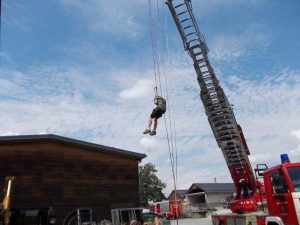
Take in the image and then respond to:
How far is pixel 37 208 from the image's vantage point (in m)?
22.2

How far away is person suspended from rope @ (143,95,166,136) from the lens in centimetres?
1264

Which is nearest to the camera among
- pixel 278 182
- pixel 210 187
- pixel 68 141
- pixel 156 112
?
pixel 278 182

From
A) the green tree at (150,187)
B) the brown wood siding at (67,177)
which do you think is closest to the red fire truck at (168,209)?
the brown wood siding at (67,177)

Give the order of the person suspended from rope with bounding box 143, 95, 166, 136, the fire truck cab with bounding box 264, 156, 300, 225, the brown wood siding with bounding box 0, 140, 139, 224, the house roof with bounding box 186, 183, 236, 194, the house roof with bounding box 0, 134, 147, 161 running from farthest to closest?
the house roof with bounding box 186, 183, 236, 194 → the brown wood siding with bounding box 0, 140, 139, 224 → the house roof with bounding box 0, 134, 147, 161 → the person suspended from rope with bounding box 143, 95, 166, 136 → the fire truck cab with bounding box 264, 156, 300, 225

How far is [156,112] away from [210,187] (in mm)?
50370

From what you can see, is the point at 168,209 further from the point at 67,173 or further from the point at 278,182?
the point at 278,182

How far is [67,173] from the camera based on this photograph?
24.1 m

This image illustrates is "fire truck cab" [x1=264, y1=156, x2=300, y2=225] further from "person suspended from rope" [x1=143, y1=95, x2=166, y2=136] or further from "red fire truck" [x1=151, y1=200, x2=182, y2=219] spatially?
"red fire truck" [x1=151, y1=200, x2=182, y2=219]

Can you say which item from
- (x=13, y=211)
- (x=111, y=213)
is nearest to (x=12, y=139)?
(x=13, y=211)

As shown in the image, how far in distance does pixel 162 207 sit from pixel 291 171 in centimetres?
4260

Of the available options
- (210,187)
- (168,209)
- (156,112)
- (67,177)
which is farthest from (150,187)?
(156,112)

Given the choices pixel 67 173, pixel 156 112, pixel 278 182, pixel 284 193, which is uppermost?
pixel 67 173

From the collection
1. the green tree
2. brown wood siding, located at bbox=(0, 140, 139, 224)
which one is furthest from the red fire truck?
the green tree

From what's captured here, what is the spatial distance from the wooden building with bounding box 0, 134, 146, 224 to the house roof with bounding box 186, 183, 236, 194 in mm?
33692
